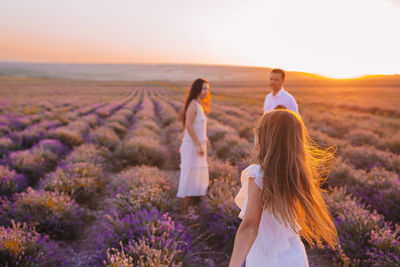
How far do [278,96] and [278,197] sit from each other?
126 inches

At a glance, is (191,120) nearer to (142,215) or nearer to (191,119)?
(191,119)

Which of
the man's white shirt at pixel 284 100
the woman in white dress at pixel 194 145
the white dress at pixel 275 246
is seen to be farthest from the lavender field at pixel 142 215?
the man's white shirt at pixel 284 100

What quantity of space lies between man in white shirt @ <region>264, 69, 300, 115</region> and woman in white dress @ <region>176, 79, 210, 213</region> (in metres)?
1.17

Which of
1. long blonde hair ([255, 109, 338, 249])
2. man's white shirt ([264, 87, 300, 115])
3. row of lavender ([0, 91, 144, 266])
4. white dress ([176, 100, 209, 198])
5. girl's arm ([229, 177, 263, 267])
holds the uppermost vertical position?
man's white shirt ([264, 87, 300, 115])

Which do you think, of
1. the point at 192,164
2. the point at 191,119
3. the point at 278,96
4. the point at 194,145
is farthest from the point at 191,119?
the point at 278,96

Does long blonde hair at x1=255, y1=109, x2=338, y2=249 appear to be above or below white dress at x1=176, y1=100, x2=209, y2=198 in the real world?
above

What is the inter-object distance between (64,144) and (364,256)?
26.6ft

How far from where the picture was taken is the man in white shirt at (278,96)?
4.01 meters

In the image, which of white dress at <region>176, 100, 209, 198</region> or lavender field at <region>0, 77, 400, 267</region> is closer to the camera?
lavender field at <region>0, 77, 400, 267</region>

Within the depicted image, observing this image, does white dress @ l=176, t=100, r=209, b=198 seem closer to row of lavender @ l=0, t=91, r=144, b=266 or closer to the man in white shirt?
the man in white shirt

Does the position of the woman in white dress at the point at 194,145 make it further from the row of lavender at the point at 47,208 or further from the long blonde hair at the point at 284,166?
the long blonde hair at the point at 284,166

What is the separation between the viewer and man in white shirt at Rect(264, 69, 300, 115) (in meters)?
4.01

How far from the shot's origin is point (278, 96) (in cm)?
411

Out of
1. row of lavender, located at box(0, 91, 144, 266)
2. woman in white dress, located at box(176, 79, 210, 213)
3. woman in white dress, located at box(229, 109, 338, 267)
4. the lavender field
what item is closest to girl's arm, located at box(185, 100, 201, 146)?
woman in white dress, located at box(176, 79, 210, 213)
